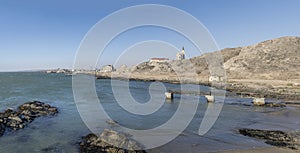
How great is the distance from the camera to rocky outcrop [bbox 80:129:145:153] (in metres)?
10.2

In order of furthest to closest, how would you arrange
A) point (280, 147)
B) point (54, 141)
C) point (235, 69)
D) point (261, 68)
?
point (235, 69) < point (261, 68) < point (54, 141) < point (280, 147)

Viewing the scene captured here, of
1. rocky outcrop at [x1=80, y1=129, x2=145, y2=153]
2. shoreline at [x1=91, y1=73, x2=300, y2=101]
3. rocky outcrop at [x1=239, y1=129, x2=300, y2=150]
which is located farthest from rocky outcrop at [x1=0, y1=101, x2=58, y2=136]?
shoreline at [x1=91, y1=73, x2=300, y2=101]

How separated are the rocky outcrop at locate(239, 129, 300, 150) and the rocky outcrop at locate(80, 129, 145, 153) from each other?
7094mm

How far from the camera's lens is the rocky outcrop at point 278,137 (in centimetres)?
1120

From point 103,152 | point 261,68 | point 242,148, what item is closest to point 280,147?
point 242,148

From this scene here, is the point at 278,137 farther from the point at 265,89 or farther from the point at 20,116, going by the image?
the point at 265,89

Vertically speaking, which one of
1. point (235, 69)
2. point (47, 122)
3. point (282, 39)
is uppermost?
point (282, 39)

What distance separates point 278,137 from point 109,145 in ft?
31.6

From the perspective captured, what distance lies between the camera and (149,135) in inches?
531

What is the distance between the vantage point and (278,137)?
12578 millimetres

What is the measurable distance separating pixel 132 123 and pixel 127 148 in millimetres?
6762

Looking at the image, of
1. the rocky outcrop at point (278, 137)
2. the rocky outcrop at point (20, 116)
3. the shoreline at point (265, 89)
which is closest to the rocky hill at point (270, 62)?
the shoreline at point (265, 89)

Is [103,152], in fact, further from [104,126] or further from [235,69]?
[235,69]

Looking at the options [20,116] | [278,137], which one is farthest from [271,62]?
[20,116]
